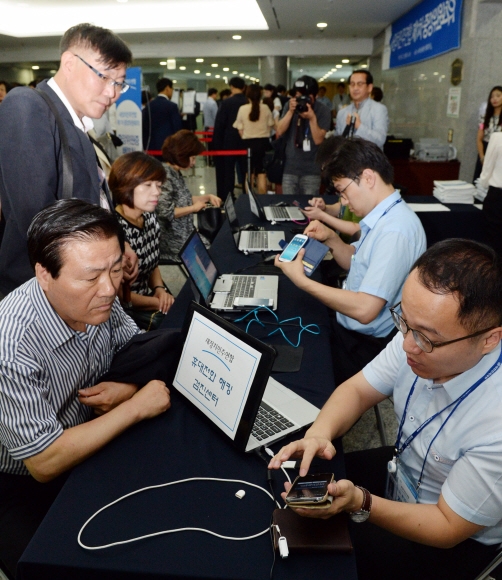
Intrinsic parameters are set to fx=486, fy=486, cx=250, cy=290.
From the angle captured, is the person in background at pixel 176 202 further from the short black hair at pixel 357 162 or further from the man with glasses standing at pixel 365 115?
the man with glasses standing at pixel 365 115

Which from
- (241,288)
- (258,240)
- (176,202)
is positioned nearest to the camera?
(241,288)

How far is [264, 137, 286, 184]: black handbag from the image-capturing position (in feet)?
15.2

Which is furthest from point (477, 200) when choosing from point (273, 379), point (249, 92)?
point (273, 379)

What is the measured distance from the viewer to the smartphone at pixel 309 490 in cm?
81

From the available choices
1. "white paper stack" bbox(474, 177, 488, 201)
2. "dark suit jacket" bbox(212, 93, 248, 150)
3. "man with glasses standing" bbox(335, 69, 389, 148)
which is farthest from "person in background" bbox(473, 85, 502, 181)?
"dark suit jacket" bbox(212, 93, 248, 150)

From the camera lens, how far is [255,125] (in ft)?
19.5

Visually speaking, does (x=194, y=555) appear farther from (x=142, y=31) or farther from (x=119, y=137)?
(x=142, y=31)

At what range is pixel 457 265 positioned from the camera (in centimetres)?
92

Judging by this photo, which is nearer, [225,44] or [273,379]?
[273,379]

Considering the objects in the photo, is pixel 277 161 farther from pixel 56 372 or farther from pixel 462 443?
pixel 462 443

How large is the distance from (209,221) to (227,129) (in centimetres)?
295

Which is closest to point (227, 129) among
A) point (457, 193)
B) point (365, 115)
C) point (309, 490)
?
point (365, 115)

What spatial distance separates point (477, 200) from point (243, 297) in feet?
10.1

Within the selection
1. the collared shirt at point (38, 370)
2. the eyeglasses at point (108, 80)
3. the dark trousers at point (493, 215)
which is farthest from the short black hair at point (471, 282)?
the dark trousers at point (493, 215)
